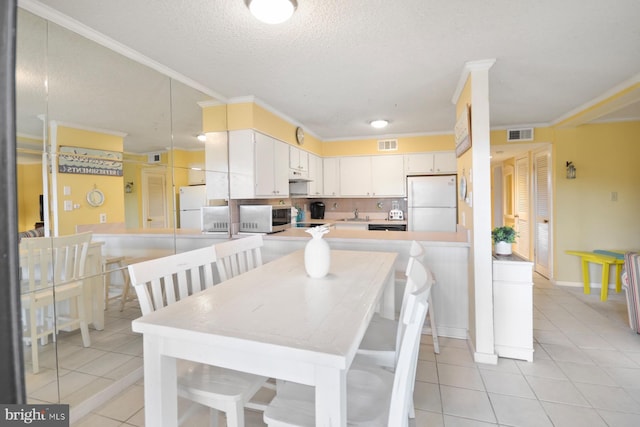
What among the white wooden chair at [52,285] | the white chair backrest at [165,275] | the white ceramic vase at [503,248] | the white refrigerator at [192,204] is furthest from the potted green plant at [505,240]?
the white wooden chair at [52,285]

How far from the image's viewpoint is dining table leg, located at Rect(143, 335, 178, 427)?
1185mm

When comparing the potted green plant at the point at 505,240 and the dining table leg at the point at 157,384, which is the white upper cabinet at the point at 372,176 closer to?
the potted green plant at the point at 505,240

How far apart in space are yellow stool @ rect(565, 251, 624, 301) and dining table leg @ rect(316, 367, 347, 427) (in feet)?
14.2

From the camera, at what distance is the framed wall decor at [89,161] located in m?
1.89

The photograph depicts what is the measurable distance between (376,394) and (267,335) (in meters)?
0.56

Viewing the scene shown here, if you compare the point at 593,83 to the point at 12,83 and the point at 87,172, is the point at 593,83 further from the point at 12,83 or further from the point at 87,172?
the point at 87,172

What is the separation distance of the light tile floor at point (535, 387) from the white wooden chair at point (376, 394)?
2.31ft

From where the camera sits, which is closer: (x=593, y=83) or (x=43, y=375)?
(x=43, y=375)

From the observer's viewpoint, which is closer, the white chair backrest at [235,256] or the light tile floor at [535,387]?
the light tile floor at [535,387]

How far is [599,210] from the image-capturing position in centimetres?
432

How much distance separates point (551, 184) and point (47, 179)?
5566 millimetres

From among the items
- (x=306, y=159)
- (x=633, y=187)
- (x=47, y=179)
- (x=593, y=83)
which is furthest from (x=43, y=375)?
(x=633, y=187)

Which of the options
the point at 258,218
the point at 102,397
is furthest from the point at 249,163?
the point at 102,397

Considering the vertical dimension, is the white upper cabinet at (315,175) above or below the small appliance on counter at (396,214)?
above
